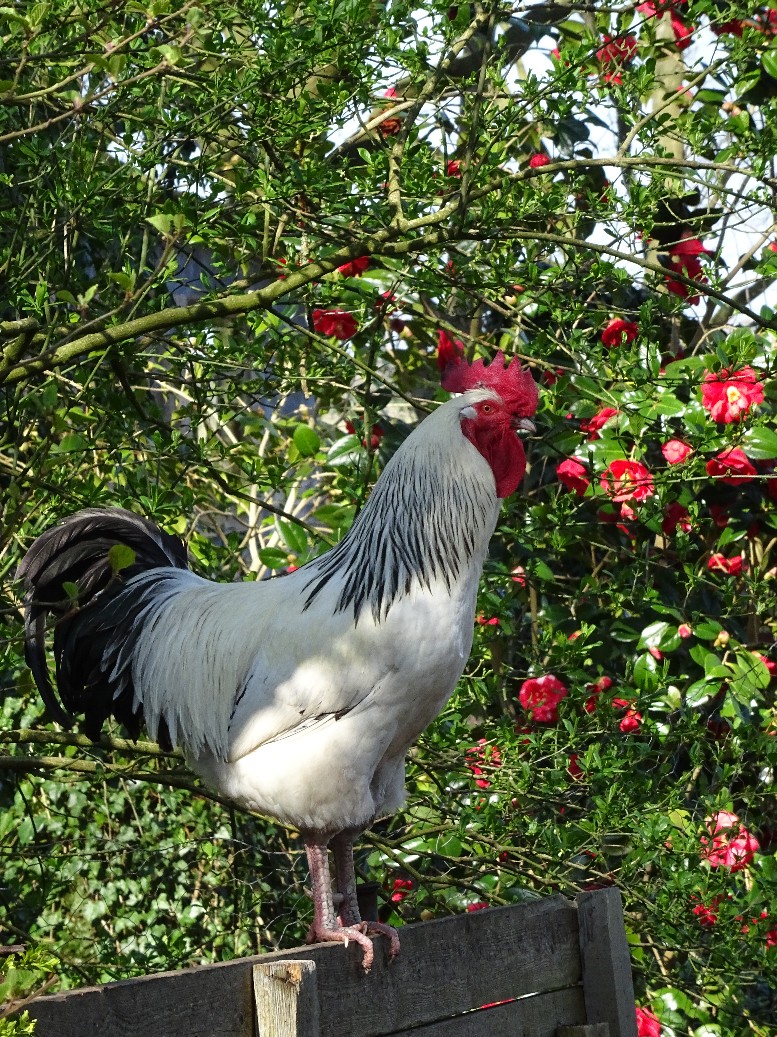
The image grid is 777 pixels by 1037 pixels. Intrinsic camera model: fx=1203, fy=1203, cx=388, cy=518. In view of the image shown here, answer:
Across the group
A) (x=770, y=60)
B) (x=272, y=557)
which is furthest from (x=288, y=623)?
(x=770, y=60)

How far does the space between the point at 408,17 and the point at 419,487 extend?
4.21 ft

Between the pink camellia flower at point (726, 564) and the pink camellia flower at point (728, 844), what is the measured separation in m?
0.90

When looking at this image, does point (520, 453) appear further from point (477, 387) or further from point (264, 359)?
point (264, 359)

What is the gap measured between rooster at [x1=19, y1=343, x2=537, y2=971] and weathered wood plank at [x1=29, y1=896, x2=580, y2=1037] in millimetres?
95

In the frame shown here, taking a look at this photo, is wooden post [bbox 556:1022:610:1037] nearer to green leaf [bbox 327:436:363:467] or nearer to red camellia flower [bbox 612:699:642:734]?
red camellia flower [bbox 612:699:642:734]

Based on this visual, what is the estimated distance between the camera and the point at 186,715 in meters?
3.16

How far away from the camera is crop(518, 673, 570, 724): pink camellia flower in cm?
396

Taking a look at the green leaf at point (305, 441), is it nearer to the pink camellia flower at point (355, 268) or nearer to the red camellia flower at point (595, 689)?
the pink camellia flower at point (355, 268)

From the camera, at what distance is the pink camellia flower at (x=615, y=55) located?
3.54 metres

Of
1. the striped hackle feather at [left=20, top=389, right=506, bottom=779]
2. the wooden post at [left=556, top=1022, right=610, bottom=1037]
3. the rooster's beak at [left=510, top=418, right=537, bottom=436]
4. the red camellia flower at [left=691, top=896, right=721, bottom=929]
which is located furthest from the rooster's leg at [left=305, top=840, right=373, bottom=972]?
the red camellia flower at [left=691, top=896, right=721, bottom=929]

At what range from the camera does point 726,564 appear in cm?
462

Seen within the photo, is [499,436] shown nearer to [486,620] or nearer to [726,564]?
[486,620]

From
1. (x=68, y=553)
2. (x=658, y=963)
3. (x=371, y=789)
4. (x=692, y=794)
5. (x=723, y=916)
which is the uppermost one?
(x=68, y=553)

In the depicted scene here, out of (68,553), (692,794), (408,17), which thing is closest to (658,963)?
(692,794)
